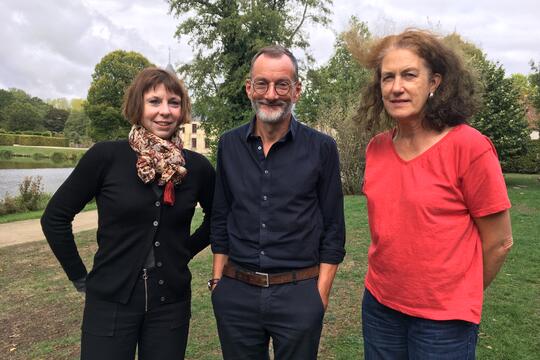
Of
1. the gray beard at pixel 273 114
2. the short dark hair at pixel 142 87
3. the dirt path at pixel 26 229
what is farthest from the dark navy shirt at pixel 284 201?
the dirt path at pixel 26 229

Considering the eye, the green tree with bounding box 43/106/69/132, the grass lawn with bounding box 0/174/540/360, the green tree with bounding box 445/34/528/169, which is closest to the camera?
the eye

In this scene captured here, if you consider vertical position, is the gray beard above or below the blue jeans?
above

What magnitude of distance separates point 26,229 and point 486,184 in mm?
12333

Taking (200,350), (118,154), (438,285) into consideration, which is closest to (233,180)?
(118,154)

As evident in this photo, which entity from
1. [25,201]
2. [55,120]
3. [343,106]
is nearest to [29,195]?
[25,201]

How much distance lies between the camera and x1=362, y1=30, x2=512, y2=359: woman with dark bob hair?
2023 millimetres

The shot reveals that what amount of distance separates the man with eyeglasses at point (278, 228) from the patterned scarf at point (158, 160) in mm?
318

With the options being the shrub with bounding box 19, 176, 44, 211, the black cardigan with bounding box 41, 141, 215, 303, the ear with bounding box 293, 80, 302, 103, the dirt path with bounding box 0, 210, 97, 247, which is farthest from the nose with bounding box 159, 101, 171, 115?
the shrub with bounding box 19, 176, 44, 211

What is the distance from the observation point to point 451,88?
2148 mm

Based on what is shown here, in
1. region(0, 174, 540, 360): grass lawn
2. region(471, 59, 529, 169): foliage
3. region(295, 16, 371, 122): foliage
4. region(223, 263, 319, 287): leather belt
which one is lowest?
region(0, 174, 540, 360): grass lawn

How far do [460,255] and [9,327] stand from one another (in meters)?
5.23

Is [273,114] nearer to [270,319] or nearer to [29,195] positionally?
[270,319]

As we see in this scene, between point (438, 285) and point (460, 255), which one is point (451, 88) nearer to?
point (460, 255)

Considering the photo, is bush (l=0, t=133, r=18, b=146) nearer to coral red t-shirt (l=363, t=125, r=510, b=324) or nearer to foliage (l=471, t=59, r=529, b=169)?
foliage (l=471, t=59, r=529, b=169)
